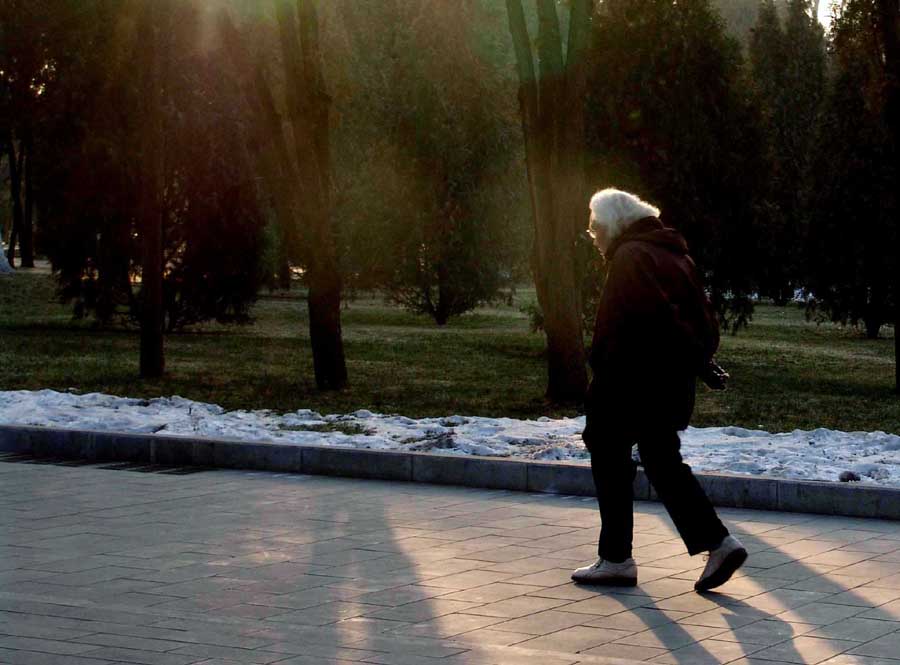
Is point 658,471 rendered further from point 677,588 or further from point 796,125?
point 796,125

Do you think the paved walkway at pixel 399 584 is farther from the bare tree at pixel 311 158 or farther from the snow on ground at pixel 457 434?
the bare tree at pixel 311 158

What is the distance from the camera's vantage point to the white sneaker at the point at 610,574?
735 centimetres

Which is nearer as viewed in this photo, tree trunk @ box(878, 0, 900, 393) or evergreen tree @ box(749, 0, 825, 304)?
tree trunk @ box(878, 0, 900, 393)

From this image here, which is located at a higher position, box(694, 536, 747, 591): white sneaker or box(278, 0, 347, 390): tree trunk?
box(278, 0, 347, 390): tree trunk

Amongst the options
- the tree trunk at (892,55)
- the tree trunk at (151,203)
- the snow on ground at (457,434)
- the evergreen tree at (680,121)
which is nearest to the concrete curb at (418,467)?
the snow on ground at (457,434)

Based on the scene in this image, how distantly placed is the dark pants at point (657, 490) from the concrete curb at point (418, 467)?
2.36 metres

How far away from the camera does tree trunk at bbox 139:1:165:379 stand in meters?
20.5

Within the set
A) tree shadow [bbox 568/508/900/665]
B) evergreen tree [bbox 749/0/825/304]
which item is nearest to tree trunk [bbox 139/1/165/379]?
tree shadow [bbox 568/508/900/665]

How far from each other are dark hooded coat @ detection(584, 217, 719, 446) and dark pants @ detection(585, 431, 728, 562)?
0.28ft

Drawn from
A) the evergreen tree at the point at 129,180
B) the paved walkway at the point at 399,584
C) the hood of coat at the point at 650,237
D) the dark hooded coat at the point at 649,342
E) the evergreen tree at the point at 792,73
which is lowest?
the paved walkway at the point at 399,584

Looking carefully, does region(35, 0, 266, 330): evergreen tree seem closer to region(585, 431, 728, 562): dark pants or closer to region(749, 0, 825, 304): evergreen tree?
region(749, 0, 825, 304): evergreen tree

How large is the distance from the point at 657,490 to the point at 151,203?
14267 millimetres

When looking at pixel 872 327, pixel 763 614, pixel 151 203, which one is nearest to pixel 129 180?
pixel 151 203

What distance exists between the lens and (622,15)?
2841 cm
